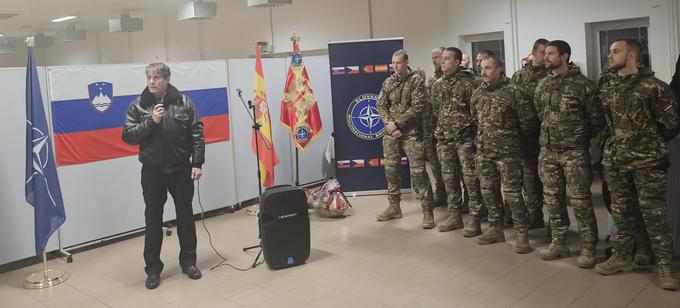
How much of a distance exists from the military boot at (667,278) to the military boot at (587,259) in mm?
503

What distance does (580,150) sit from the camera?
4.14 meters

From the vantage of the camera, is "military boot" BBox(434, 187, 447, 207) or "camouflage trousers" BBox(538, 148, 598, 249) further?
"military boot" BBox(434, 187, 447, 207)

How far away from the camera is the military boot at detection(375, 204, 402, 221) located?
20.2ft

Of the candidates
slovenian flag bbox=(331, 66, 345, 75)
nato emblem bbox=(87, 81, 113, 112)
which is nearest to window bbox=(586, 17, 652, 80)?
slovenian flag bbox=(331, 66, 345, 75)

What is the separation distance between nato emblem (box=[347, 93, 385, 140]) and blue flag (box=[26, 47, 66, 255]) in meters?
3.49

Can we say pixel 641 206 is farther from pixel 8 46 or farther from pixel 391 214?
pixel 8 46

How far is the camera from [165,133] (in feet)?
14.7

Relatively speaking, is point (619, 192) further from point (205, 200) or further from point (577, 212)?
point (205, 200)

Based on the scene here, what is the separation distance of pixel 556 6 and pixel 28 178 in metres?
6.81

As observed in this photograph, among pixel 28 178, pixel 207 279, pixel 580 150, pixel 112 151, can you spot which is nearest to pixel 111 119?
pixel 112 151

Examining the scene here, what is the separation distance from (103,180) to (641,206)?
4725mm

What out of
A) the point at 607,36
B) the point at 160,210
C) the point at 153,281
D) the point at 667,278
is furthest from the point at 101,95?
the point at 607,36

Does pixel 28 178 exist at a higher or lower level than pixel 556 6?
lower

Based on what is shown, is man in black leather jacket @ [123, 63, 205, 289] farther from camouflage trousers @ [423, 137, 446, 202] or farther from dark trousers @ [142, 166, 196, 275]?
camouflage trousers @ [423, 137, 446, 202]
